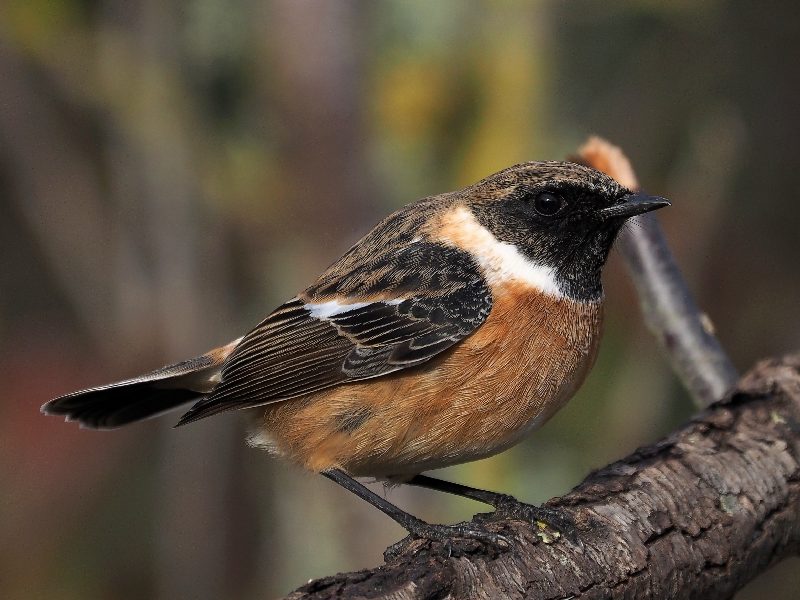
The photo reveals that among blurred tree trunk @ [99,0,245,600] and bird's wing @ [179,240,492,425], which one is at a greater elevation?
blurred tree trunk @ [99,0,245,600]

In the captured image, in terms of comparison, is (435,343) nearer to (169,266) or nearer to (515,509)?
(515,509)

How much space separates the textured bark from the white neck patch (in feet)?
2.65

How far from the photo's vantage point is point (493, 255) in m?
4.37

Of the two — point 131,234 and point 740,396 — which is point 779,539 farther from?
point 131,234

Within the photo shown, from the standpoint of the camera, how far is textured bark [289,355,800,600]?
125 inches

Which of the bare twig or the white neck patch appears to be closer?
the white neck patch

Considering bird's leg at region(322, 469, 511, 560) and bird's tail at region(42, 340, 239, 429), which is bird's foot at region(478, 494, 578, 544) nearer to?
bird's leg at region(322, 469, 511, 560)

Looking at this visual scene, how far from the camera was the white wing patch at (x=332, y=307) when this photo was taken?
433 cm

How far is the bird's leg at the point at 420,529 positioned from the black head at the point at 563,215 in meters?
1.14

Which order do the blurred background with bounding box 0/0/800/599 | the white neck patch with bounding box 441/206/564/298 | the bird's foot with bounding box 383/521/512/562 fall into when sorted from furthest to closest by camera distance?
the blurred background with bounding box 0/0/800/599 < the white neck patch with bounding box 441/206/564/298 < the bird's foot with bounding box 383/521/512/562

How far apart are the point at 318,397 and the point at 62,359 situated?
4.72 meters

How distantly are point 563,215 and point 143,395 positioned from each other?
210 centimetres

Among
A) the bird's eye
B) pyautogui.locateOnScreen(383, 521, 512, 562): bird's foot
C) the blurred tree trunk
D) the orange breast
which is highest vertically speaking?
the blurred tree trunk

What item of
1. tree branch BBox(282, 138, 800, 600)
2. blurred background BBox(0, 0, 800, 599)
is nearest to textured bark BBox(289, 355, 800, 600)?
tree branch BBox(282, 138, 800, 600)
